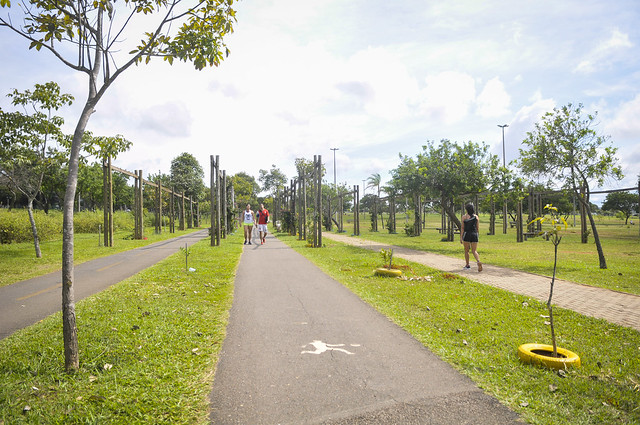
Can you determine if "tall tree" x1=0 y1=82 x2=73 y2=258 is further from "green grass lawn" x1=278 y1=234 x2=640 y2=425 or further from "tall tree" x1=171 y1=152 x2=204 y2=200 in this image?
"tall tree" x1=171 y1=152 x2=204 y2=200

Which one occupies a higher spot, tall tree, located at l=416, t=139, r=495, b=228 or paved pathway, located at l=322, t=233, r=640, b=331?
tall tree, located at l=416, t=139, r=495, b=228

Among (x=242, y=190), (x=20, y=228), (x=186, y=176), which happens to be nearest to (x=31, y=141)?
(x=20, y=228)

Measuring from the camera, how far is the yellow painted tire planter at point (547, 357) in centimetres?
381

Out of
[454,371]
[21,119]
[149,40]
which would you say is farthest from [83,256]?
[454,371]

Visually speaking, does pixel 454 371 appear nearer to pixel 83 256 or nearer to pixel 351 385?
pixel 351 385

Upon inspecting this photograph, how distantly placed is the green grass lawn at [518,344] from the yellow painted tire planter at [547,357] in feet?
0.31

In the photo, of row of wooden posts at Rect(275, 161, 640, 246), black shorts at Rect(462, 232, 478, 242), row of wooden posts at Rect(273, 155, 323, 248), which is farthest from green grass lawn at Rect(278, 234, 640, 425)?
row of wooden posts at Rect(273, 155, 323, 248)

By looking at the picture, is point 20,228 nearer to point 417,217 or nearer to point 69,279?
point 69,279

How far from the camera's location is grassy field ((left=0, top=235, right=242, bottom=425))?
9.86ft

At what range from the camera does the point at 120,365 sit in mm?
3846

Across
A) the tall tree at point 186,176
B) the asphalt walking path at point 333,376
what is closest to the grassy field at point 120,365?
the asphalt walking path at point 333,376

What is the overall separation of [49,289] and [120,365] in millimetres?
5243

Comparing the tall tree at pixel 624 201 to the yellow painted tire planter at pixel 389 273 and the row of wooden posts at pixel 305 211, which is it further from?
the yellow painted tire planter at pixel 389 273

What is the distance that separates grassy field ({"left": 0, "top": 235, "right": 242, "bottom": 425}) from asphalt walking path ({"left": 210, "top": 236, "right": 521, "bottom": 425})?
0.26 meters
